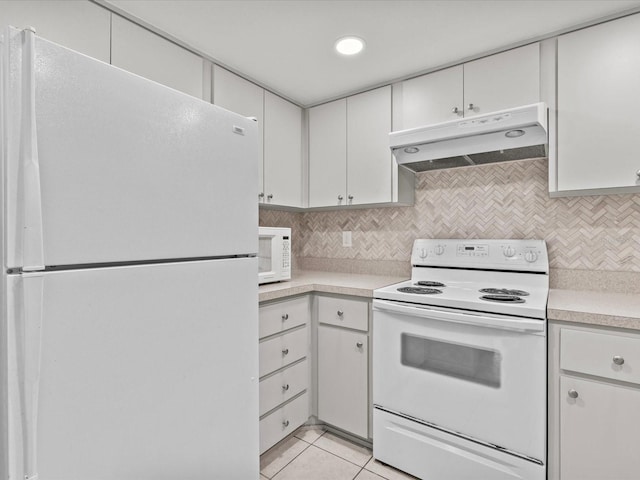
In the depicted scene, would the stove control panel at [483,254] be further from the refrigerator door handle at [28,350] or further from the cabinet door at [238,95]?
the refrigerator door handle at [28,350]

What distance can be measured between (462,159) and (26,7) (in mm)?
2092

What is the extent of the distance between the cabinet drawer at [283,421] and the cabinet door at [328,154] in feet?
4.40

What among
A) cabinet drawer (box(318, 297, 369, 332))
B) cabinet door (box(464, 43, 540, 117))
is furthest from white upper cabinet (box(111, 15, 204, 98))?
cabinet door (box(464, 43, 540, 117))

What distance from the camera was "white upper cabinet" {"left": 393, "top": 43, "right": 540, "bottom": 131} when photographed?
1.78 m

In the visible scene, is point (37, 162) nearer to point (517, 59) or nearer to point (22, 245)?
point (22, 245)

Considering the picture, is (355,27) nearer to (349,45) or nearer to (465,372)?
(349,45)

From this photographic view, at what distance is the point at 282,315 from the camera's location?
1919mm

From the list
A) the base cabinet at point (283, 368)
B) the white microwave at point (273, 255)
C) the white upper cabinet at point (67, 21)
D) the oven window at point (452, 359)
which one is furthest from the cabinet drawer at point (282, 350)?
the white upper cabinet at point (67, 21)

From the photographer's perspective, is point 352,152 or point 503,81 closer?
point 503,81

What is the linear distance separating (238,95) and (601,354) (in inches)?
86.6

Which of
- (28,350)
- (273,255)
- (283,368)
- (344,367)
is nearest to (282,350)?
(283,368)

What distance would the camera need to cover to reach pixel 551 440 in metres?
1.40

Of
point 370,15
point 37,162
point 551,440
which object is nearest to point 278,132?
point 370,15

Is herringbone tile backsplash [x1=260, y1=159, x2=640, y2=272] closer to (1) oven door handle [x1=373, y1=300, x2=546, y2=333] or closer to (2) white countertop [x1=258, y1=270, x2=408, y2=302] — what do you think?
(2) white countertop [x1=258, y1=270, x2=408, y2=302]
